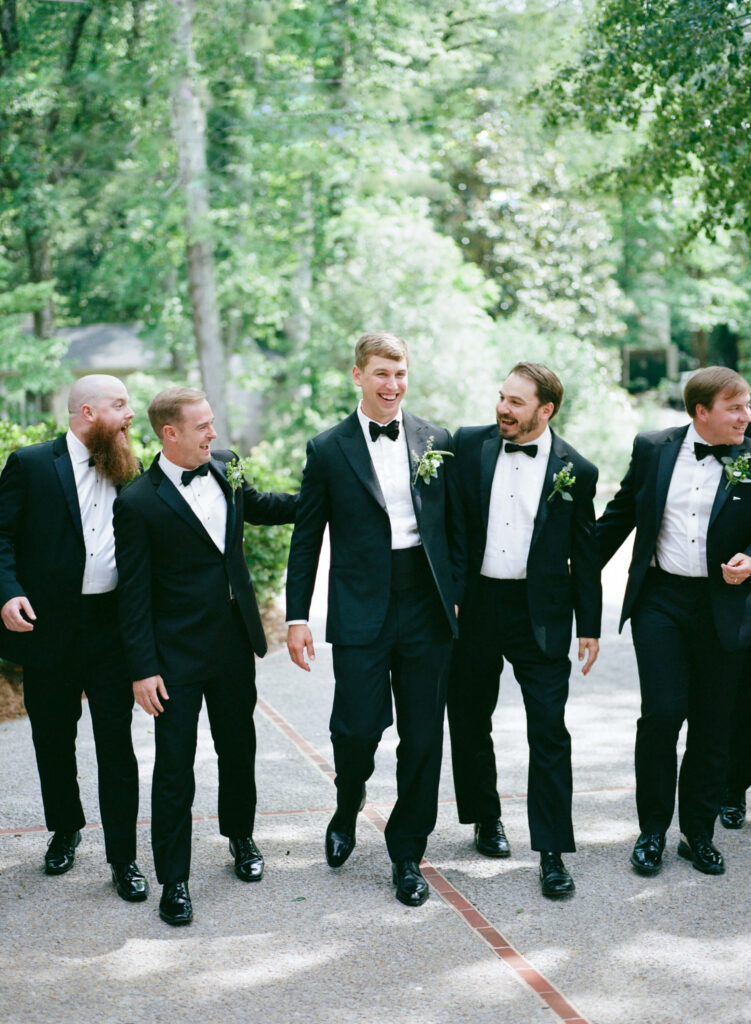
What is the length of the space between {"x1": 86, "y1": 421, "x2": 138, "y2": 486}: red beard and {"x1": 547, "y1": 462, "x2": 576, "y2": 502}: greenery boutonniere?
1697mm

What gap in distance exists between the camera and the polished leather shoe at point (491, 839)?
4.90 meters

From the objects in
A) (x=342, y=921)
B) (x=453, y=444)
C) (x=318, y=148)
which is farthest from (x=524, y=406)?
(x=318, y=148)

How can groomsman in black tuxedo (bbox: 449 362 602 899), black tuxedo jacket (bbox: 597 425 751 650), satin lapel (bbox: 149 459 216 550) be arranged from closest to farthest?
satin lapel (bbox: 149 459 216 550) → groomsman in black tuxedo (bbox: 449 362 602 899) → black tuxedo jacket (bbox: 597 425 751 650)

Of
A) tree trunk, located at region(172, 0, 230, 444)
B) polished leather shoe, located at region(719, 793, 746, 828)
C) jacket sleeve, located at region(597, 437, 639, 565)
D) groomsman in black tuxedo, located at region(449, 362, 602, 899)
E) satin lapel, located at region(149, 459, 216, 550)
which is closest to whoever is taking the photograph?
satin lapel, located at region(149, 459, 216, 550)

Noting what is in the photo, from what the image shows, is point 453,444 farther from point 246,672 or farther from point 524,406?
point 246,672

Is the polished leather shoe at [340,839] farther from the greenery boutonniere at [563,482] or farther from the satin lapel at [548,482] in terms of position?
the greenery boutonniere at [563,482]

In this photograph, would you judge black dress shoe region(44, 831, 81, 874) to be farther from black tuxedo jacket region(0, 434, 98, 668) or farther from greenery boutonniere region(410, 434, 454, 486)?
greenery boutonniere region(410, 434, 454, 486)

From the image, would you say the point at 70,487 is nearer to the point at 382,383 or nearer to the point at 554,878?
the point at 382,383

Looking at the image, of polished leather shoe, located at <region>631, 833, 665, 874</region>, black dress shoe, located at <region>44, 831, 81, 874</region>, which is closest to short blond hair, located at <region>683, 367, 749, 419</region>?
polished leather shoe, located at <region>631, 833, 665, 874</region>

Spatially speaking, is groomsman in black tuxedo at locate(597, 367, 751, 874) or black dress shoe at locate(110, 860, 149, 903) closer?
black dress shoe at locate(110, 860, 149, 903)

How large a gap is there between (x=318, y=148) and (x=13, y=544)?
58.4ft

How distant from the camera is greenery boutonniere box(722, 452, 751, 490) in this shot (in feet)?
15.2

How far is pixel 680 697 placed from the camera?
474cm

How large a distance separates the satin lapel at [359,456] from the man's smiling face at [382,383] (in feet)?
0.34
